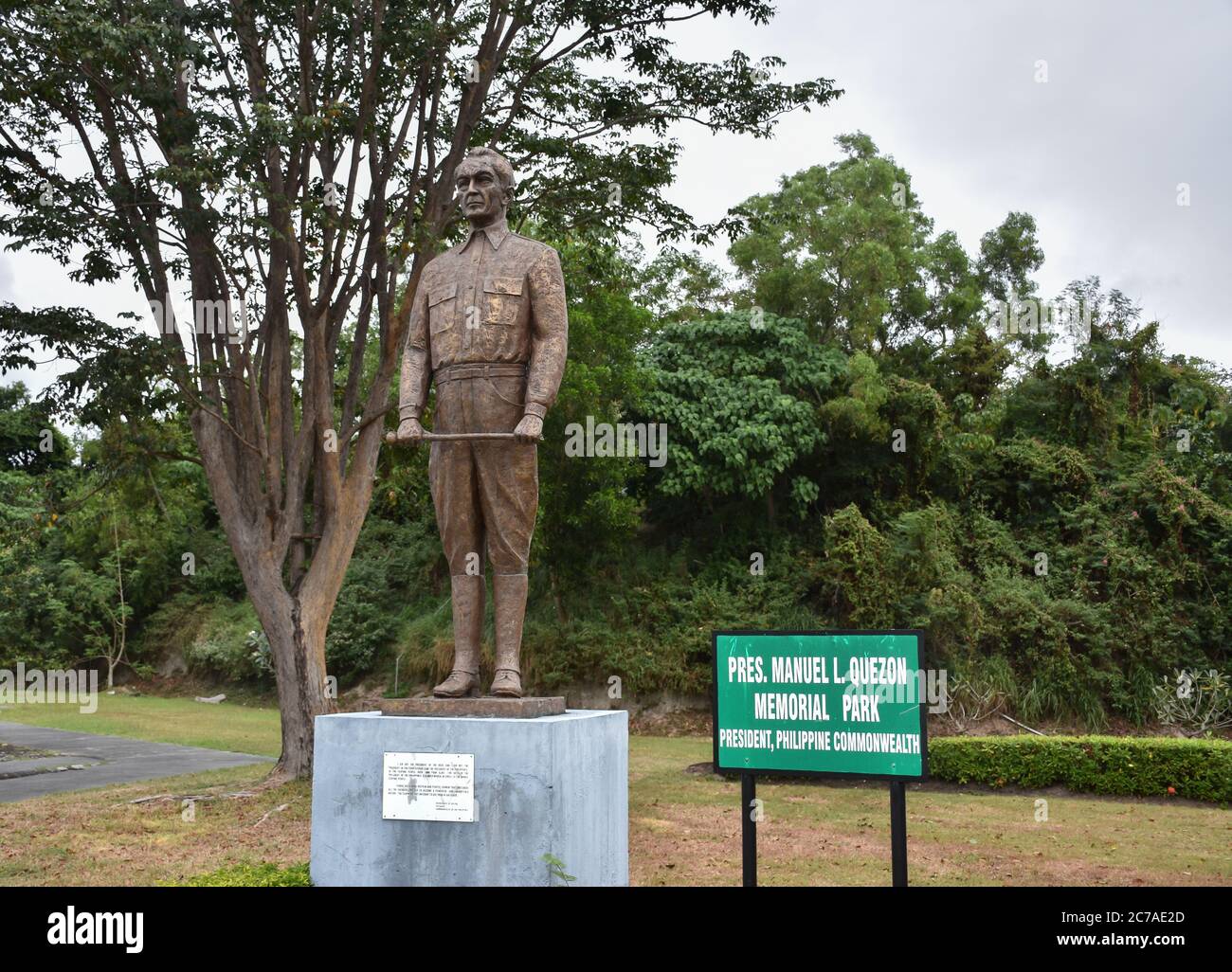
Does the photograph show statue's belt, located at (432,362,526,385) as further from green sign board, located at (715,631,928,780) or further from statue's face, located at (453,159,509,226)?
green sign board, located at (715,631,928,780)

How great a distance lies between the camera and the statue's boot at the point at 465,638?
5619 mm

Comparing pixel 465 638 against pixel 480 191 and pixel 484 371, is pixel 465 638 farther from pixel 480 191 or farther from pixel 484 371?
pixel 480 191

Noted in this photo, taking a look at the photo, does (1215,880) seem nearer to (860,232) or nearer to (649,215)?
(649,215)

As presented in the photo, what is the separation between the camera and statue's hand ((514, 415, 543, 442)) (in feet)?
18.0

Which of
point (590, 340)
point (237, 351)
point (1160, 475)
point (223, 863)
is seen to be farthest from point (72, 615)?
point (1160, 475)

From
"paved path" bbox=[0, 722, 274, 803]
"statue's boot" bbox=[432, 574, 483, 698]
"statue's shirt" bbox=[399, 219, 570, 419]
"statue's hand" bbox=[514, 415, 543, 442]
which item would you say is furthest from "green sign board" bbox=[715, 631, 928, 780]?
"paved path" bbox=[0, 722, 274, 803]

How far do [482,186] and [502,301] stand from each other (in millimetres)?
669

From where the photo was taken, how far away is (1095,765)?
1116 cm

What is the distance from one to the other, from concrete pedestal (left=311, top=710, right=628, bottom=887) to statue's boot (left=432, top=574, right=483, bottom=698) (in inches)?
17.0

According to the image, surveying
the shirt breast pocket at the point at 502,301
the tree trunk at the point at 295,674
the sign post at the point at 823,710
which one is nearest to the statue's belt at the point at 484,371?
the shirt breast pocket at the point at 502,301

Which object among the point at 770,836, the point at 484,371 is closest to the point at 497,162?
the point at 484,371

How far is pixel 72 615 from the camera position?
26.2 m

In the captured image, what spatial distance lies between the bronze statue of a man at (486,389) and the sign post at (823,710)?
3.74 feet

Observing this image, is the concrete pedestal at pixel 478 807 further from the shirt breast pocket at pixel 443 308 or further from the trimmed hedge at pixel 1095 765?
the trimmed hedge at pixel 1095 765
